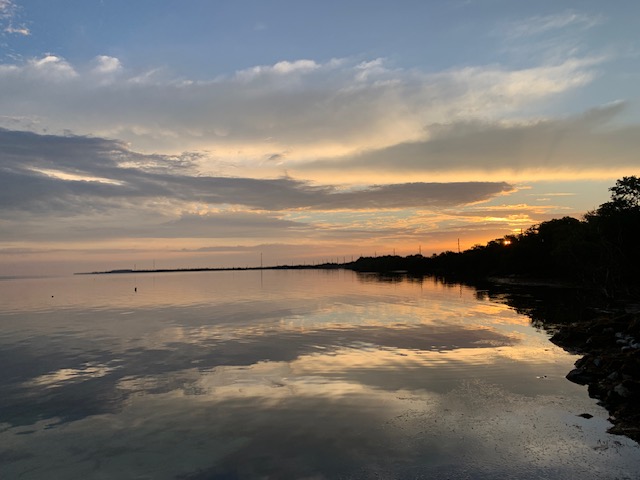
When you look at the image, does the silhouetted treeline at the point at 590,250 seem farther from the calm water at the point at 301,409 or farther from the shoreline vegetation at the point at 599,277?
the calm water at the point at 301,409

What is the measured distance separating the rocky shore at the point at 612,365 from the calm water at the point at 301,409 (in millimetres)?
759

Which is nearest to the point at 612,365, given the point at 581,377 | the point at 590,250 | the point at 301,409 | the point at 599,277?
the point at 581,377

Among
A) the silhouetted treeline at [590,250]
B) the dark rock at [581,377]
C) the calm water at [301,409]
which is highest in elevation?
the silhouetted treeline at [590,250]

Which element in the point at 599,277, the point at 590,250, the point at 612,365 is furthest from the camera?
the point at 590,250

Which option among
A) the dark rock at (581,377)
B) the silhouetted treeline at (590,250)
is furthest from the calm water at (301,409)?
the silhouetted treeline at (590,250)

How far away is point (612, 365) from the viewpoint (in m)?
23.0

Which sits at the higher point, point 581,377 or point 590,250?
point 590,250

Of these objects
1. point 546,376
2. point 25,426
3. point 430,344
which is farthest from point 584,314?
point 25,426

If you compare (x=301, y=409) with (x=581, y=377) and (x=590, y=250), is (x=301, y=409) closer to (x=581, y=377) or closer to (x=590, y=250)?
(x=581, y=377)

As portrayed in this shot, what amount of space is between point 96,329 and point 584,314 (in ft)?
175

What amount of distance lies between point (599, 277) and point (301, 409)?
6866 cm

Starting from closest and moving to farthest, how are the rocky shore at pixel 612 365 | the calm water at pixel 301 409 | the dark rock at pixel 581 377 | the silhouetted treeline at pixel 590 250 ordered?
the calm water at pixel 301 409, the rocky shore at pixel 612 365, the dark rock at pixel 581 377, the silhouetted treeline at pixel 590 250

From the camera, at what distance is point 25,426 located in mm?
17672

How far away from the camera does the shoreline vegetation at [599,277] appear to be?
67.8ft
